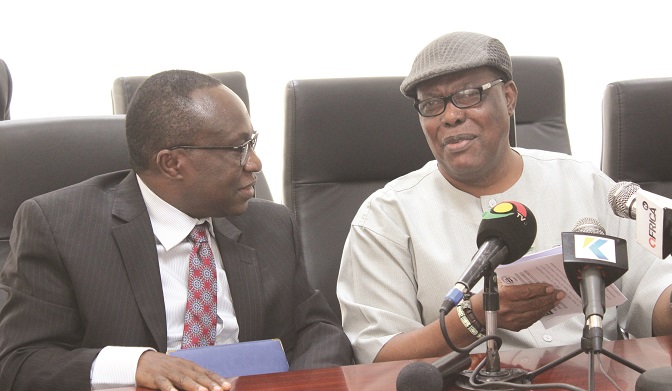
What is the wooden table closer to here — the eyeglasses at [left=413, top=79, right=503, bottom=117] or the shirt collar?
the shirt collar

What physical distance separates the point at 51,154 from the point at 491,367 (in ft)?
3.70

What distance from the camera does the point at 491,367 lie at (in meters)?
1.30

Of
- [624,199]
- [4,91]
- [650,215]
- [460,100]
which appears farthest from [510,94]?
[4,91]

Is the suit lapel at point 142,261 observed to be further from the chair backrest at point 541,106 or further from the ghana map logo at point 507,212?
the chair backrest at point 541,106

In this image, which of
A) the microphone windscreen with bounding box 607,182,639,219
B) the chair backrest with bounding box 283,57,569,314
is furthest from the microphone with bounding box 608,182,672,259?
the chair backrest with bounding box 283,57,569,314

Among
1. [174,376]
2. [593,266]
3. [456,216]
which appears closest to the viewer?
[593,266]

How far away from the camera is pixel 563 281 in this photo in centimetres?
141

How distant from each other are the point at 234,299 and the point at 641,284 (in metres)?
0.87

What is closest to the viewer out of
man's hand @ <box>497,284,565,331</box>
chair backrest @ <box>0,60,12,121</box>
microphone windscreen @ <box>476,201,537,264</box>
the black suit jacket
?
microphone windscreen @ <box>476,201,537,264</box>

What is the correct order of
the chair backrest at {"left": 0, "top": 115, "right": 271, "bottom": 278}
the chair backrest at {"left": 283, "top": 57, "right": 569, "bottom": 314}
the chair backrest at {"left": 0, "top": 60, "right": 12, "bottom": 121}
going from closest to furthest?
the chair backrest at {"left": 0, "top": 115, "right": 271, "bottom": 278}, the chair backrest at {"left": 283, "top": 57, "right": 569, "bottom": 314}, the chair backrest at {"left": 0, "top": 60, "right": 12, "bottom": 121}

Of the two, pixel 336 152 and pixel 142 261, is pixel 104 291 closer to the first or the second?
pixel 142 261

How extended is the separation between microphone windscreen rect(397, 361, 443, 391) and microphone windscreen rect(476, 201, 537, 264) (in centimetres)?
19

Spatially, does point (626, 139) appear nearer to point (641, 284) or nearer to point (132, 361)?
point (641, 284)

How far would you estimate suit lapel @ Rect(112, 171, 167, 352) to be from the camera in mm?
1680
